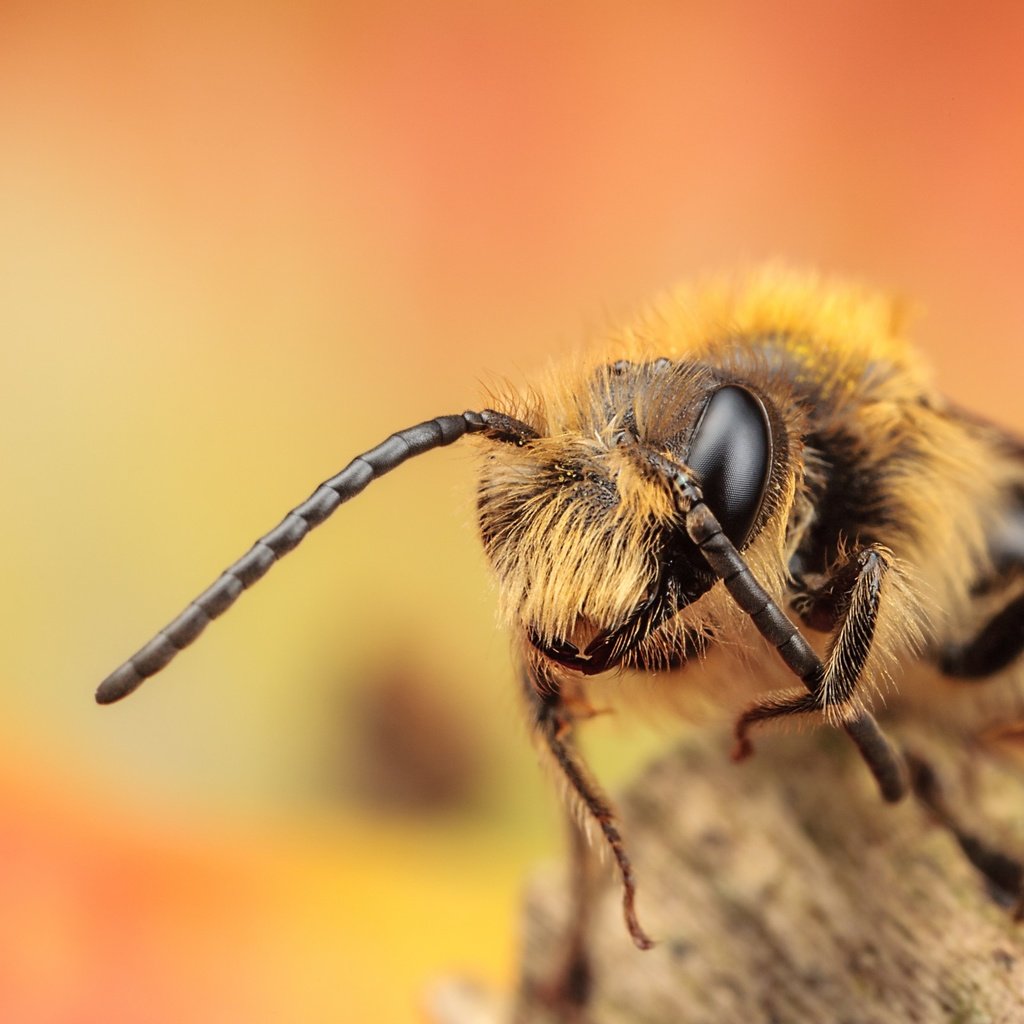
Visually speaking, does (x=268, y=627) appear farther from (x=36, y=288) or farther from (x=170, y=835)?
(x=36, y=288)

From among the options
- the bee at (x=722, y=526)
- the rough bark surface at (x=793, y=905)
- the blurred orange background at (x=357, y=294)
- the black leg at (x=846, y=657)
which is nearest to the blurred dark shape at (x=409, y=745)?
the blurred orange background at (x=357, y=294)

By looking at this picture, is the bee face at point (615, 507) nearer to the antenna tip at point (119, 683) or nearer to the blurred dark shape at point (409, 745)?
the antenna tip at point (119, 683)

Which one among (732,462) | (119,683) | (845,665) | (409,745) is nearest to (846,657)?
(845,665)

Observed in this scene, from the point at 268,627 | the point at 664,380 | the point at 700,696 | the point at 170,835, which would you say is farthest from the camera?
the point at 268,627

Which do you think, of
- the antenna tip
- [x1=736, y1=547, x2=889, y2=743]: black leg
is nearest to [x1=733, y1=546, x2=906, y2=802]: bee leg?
[x1=736, y1=547, x2=889, y2=743]: black leg

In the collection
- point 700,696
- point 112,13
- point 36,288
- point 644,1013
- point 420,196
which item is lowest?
point 644,1013

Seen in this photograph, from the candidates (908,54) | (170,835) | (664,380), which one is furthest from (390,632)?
(908,54)

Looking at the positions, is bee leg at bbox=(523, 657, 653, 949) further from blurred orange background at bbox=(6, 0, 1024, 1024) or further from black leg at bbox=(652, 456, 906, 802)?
blurred orange background at bbox=(6, 0, 1024, 1024)
